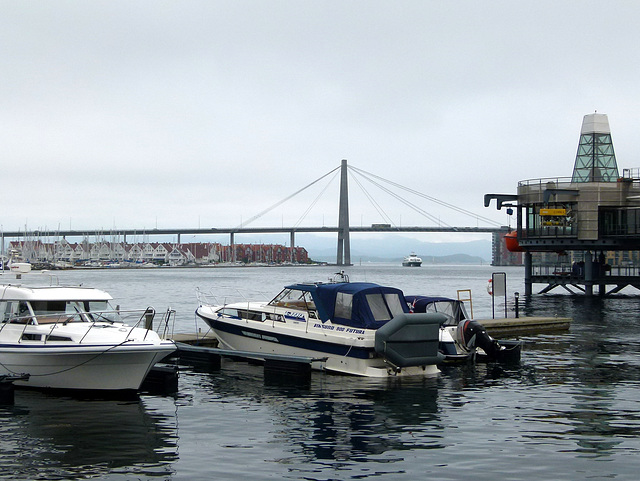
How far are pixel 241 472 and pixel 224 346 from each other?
1311 centimetres

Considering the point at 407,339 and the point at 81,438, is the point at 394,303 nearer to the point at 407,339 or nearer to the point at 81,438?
the point at 407,339

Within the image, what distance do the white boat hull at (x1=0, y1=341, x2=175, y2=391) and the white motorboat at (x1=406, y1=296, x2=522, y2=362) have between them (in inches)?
358

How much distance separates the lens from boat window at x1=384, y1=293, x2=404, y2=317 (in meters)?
21.4

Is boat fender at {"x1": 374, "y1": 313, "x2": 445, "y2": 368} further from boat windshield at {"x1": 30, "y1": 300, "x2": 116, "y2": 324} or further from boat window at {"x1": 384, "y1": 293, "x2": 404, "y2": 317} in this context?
boat windshield at {"x1": 30, "y1": 300, "x2": 116, "y2": 324}

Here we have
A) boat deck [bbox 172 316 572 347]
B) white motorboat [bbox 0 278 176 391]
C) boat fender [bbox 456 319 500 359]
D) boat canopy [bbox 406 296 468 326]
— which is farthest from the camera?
boat deck [bbox 172 316 572 347]

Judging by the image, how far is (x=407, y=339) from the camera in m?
19.8

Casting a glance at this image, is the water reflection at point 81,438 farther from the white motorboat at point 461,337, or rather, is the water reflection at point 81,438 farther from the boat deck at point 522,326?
the boat deck at point 522,326

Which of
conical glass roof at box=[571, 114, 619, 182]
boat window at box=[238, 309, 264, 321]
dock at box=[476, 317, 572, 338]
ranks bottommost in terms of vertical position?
dock at box=[476, 317, 572, 338]

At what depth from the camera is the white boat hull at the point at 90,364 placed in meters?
17.4

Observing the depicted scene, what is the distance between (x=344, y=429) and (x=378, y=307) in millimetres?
6632

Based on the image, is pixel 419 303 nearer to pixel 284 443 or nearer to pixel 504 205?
pixel 284 443

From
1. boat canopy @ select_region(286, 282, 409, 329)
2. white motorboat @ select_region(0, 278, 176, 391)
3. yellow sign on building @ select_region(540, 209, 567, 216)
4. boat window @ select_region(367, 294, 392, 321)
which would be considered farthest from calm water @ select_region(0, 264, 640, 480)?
yellow sign on building @ select_region(540, 209, 567, 216)

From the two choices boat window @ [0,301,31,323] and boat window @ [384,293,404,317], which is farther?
boat window @ [384,293,404,317]

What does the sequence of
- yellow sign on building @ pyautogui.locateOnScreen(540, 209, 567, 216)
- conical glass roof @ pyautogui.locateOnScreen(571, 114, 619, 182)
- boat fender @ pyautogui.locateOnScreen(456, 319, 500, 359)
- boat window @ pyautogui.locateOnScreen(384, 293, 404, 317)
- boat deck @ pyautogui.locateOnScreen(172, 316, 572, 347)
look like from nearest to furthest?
1. boat window @ pyautogui.locateOnScreen(384, 293, 404, 317)
2. boat fender @ pyautogui.locateOnScreen(456, 319, 500, 359)
3. boat deck @ pyautogui.locateOnScreen(172, 316, 572, 347)
4. yellow sign on building @ pyautogui.locateOnScreen(540, 209, 567, 216)
5. conical glass roof @ pyautogui.locateOnScreen(571, 114, 619, 182)
